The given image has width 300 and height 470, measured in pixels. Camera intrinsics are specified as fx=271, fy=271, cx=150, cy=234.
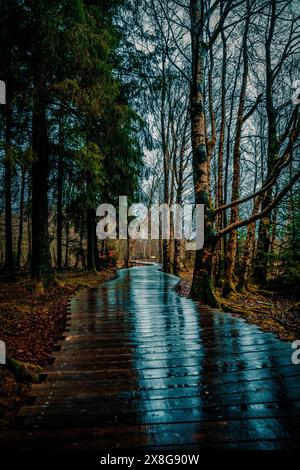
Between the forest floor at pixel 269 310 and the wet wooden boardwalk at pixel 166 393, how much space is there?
6.10 ft

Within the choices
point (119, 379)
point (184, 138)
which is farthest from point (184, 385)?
point (184, 138)

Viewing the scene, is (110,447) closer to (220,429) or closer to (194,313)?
(220,429)

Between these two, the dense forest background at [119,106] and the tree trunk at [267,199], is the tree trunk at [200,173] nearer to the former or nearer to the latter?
the dense forest background at [119,106]

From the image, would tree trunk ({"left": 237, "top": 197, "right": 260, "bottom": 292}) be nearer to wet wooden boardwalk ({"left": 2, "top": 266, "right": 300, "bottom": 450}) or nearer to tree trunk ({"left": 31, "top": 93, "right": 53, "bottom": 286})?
wet wooden boardwalk ({"left": 2, "top": 266, "right": 300, "bottom": 450})

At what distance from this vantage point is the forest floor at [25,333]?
2969 millimetres

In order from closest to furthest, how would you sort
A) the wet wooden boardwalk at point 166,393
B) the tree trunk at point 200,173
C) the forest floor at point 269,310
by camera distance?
the wet wooden boardwalk at point 166,393
the forest floor at point 269,310
the tree trunk at point 200,173

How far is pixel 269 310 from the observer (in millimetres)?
8836

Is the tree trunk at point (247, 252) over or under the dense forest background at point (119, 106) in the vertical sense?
under

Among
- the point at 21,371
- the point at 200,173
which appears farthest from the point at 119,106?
the point at 21,371

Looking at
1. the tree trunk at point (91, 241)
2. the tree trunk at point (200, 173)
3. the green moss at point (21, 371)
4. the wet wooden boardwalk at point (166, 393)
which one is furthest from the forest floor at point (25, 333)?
the tree trunk at point (91, 241)

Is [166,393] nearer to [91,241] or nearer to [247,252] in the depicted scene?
[247,252]

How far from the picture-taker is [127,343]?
415 centimetres

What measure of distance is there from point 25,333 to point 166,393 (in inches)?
158
